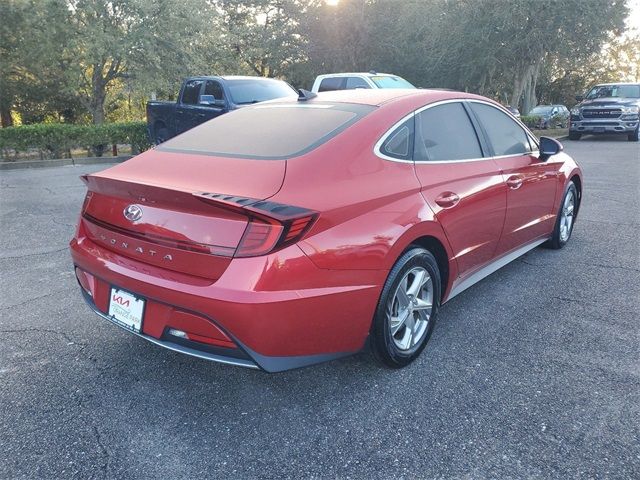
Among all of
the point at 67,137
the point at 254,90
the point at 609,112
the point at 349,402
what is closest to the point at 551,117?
the point at 609,112

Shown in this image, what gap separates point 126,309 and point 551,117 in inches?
1052

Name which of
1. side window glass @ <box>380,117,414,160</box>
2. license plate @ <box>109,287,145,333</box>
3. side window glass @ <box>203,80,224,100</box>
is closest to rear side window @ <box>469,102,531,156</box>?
side window glass @ <box>380,117,414,160</box>

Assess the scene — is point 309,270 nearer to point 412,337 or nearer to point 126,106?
point 412,337

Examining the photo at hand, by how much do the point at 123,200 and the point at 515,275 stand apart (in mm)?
3407

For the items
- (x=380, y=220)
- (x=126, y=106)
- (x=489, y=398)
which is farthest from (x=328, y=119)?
(x=126, y=106)

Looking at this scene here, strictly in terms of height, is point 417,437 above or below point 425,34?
below

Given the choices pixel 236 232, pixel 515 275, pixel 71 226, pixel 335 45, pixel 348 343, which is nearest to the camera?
pixel 236 232

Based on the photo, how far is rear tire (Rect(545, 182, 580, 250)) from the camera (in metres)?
5.12

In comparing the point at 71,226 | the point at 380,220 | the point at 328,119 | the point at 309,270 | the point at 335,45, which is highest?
the point at 335,45

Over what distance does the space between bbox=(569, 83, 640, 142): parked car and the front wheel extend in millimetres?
17756

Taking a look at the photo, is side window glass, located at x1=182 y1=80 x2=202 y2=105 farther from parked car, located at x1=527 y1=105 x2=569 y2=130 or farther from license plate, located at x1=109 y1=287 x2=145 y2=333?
parked car, located at x1=527 y1=105 x2=569 y2=130

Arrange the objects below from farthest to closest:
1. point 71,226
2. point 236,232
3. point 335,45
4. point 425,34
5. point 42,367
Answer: point 335,45
point 425,34
point 71,226
point 42,367
point 236,232

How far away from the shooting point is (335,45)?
2919cm

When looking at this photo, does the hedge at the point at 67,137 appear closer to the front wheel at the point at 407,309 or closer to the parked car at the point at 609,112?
the front wheel at the point at 407,309
